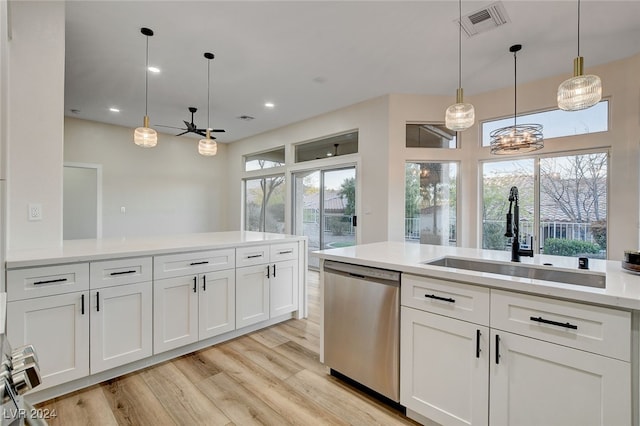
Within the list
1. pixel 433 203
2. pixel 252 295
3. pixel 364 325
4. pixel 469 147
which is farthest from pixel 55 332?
pixel 469 147

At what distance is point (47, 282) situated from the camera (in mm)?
1812

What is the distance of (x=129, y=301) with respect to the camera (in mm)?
2131

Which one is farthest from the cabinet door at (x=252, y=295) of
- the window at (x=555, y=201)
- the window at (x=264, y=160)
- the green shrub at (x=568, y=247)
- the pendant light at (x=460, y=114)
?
the window at (x=264, y=160)

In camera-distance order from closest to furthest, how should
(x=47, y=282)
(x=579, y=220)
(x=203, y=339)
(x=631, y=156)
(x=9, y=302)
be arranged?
(x=9, y=302)
(x=47, y=282)
(x=203, y=339)
(x=631, y=156)
(x=579, y=220)

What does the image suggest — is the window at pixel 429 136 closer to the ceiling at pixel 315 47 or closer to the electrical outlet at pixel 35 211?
the ceiling at pixel 315 47

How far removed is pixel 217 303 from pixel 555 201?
449 cm

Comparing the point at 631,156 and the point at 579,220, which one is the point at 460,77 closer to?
the point at 631,156

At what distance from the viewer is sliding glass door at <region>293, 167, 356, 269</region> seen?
529 centimetres

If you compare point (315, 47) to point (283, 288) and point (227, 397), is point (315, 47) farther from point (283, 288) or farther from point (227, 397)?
point (227, 397)

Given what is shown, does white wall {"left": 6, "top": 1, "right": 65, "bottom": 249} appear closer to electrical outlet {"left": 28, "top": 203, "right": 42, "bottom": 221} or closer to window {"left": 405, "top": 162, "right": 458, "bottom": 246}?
electrical outlet {"left": 28, "top": 203, "right": 42, "bottom": 221}

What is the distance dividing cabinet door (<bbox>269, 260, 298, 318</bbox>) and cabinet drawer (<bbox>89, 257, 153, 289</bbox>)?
3.79 feet

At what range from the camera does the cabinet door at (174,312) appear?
2268 mm

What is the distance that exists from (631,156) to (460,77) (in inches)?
85.0

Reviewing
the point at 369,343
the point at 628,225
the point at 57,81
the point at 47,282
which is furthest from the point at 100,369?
the point at 628,225
